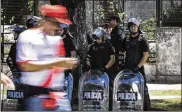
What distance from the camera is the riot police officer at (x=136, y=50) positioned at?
6148 millimetres

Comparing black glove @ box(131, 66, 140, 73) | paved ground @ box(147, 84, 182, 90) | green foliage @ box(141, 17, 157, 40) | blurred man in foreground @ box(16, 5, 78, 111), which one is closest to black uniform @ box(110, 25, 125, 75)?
black glove @ box(131, 66, 140, 73)

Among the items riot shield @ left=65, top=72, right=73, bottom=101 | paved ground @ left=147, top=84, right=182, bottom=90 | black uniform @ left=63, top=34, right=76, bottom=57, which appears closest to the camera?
riot shield @ left=65, top=72, right=73, bottom=101

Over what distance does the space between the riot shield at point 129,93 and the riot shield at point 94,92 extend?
0.13 meters

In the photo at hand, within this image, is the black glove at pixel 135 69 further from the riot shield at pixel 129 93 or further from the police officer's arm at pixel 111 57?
the police officer's arm at pixel 111 57

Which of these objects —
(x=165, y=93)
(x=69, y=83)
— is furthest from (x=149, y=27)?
(x=69, y=83)

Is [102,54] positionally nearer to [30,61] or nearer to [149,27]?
[149,27]

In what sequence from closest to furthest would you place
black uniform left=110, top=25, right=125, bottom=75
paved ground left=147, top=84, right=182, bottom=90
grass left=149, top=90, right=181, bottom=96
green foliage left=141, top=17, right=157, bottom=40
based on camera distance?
1. black uniform left=110, top=25, right=125, bottom=75
2. grass left=149, top=90, right=181, bottom=96
3. paved ground left=147, top=84, right=182, bottom=90
4. green foliage left=141, top=17, right=157, bottom=40

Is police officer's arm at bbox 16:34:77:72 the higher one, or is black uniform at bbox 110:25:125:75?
police officer's arm at bbox 16:34:77:72

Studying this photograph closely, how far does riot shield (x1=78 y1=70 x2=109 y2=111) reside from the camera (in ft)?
19.5

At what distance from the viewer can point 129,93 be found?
5.95 m

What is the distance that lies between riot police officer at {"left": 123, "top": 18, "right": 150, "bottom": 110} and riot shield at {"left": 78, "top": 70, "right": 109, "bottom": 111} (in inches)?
15.3

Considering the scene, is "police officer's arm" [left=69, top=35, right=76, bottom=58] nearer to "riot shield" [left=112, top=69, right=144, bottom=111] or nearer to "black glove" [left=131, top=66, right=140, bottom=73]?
"riot shield" [left=112, top=69, right=144, bottom=111]

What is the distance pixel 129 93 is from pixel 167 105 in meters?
0.78

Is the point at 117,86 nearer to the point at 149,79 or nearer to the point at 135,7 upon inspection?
the point at 149,79
